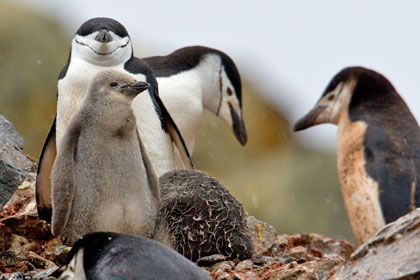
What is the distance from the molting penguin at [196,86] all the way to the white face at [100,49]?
70.5 inches

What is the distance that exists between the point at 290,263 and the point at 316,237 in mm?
2045

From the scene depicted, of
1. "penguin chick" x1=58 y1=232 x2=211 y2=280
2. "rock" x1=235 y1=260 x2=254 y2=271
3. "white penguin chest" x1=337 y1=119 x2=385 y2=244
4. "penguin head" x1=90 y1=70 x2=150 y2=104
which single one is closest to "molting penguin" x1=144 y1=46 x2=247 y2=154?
"white penguin chest" x1=337 y1=119 x2=385 y2=244

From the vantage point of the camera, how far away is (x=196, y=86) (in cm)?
895

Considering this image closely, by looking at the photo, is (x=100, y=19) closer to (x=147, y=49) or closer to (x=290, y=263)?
(x=290, y=263)

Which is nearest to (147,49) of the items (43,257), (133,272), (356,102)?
(356,102)

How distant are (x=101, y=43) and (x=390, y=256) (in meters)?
3.14

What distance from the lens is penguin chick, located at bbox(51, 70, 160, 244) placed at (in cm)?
498

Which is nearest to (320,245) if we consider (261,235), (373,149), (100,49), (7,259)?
(261,235)

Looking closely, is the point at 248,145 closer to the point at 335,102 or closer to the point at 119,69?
the point at 335,102

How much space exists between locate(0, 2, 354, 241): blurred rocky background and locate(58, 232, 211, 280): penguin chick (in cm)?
941

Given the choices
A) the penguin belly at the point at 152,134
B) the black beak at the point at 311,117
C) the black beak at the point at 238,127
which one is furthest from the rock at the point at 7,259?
the black beak at the point at 311,117

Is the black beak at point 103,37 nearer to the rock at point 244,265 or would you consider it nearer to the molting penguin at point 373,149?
the rock at point 244,265

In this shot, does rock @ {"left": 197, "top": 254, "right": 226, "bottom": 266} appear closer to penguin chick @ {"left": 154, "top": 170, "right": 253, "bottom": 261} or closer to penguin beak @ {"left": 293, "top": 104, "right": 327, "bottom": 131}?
penguin chick @ {"left": 154, "top": 170, "right": 253, "bottom": 261}

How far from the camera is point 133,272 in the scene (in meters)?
4.00
